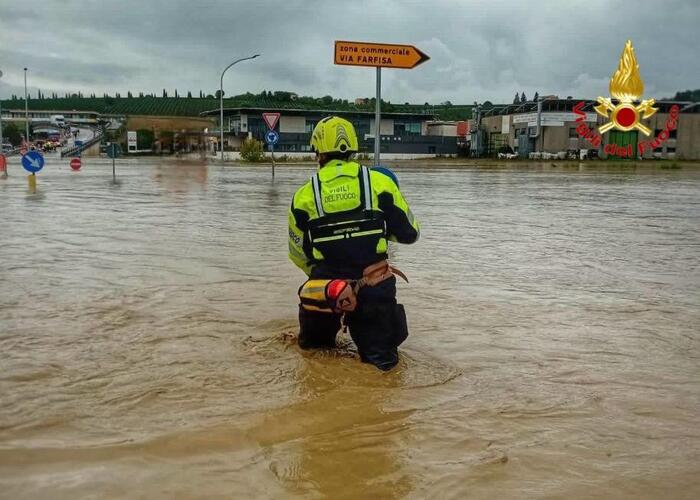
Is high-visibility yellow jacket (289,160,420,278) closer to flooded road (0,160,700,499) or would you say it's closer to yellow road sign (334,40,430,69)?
flooded road (0,160,700,499)

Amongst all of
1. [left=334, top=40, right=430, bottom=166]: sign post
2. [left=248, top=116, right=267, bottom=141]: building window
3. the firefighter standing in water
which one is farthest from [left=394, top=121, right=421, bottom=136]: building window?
the firefighter standing in water

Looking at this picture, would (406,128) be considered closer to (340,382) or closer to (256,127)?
(256,127)

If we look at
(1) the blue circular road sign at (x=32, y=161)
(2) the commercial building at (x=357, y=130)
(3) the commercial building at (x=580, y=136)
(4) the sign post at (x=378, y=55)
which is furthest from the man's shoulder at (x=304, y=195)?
(2) the commercial building at (x=357, y=130)

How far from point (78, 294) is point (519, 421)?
15.7ft

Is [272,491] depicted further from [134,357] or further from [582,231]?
[582,231]

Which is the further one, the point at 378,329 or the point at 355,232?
the point at 378,329

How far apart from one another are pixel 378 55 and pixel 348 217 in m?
6.12

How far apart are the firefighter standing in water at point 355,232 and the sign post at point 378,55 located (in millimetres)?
5250

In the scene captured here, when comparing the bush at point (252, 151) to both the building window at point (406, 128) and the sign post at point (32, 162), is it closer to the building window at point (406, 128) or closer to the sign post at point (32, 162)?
the building window at point (406, 128)

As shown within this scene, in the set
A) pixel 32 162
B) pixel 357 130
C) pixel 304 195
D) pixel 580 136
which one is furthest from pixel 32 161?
pixel 357 130

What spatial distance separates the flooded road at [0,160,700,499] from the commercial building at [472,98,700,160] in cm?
6757

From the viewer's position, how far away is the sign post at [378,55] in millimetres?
10000

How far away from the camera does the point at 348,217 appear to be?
462 centimetres

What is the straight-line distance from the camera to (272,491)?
307 cm
